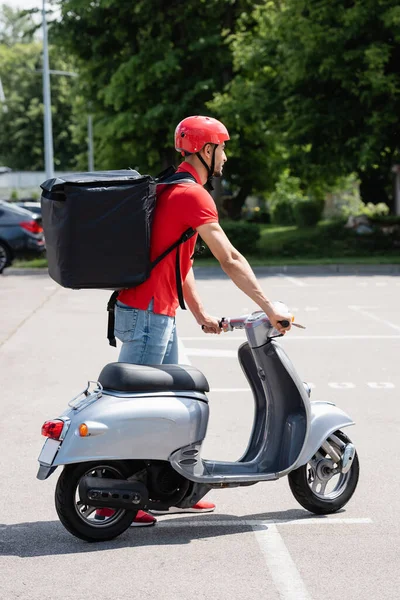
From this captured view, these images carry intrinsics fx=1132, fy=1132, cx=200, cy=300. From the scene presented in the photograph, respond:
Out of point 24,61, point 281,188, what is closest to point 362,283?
point 281,188

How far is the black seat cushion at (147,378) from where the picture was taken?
489 cm

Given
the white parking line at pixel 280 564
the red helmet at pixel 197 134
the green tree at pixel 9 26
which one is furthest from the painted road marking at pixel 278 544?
the green tree at pixel 9 26

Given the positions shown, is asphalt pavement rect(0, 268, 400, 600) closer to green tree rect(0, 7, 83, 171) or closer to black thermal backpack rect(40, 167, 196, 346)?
black thermal backpack rect(40, 167, 196, 346)

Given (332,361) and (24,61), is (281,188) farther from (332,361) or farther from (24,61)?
(24,61)

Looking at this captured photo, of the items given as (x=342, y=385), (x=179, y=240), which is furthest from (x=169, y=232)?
(x=342, y=385)

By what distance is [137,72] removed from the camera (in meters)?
31.4

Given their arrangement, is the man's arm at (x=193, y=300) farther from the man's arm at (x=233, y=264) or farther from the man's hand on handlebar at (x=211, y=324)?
the man's arm at (x=233, y=264)

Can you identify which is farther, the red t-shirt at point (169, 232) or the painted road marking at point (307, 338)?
the painted road marking at point (307, 338)

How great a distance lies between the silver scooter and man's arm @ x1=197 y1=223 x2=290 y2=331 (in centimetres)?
17

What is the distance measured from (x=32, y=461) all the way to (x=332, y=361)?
180 inches

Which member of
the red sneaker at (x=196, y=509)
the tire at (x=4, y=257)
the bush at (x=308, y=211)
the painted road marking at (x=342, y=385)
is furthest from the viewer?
the bush at (x=308, y=211)

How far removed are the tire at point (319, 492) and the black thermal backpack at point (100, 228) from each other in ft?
3.95

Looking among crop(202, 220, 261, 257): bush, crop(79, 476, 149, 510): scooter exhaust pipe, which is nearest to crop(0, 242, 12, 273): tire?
crop(202, 220, 261, 257): bush

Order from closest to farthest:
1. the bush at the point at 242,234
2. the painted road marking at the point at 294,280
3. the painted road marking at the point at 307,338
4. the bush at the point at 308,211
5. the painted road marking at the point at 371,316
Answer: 1. the painted road marking at the point at 307,338
2. the painted road marking at the point at 371,316
3. the painted road marking at the point at 294,280
4. the bush at the point at 242,234
5. the bush at the point at 308,211
